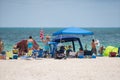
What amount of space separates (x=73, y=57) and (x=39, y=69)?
4.88m

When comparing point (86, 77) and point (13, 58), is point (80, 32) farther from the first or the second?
point (86, 77)

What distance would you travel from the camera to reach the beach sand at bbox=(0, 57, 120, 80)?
11.2 metres

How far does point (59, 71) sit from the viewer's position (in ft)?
40.7

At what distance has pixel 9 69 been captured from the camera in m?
13.0

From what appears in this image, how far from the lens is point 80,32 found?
17531 mm

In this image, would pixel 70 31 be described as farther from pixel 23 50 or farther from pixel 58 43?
pixel 23 50

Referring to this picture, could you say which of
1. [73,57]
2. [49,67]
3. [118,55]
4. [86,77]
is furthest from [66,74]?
[118,55]

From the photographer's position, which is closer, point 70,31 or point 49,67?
point 49,67

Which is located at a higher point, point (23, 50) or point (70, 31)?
point (70, 31)

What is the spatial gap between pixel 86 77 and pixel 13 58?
6828 millimetres

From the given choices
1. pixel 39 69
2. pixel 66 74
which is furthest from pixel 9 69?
pixel 66 74

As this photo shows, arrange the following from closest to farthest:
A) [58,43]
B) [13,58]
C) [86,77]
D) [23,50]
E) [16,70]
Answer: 1. [86,77]
2. [16,70]
3. [13,58]
4. [58,43]
5. [23,50]

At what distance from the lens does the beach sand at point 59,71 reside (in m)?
11.2

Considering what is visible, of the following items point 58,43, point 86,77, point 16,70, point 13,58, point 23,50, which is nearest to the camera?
point 86,77
